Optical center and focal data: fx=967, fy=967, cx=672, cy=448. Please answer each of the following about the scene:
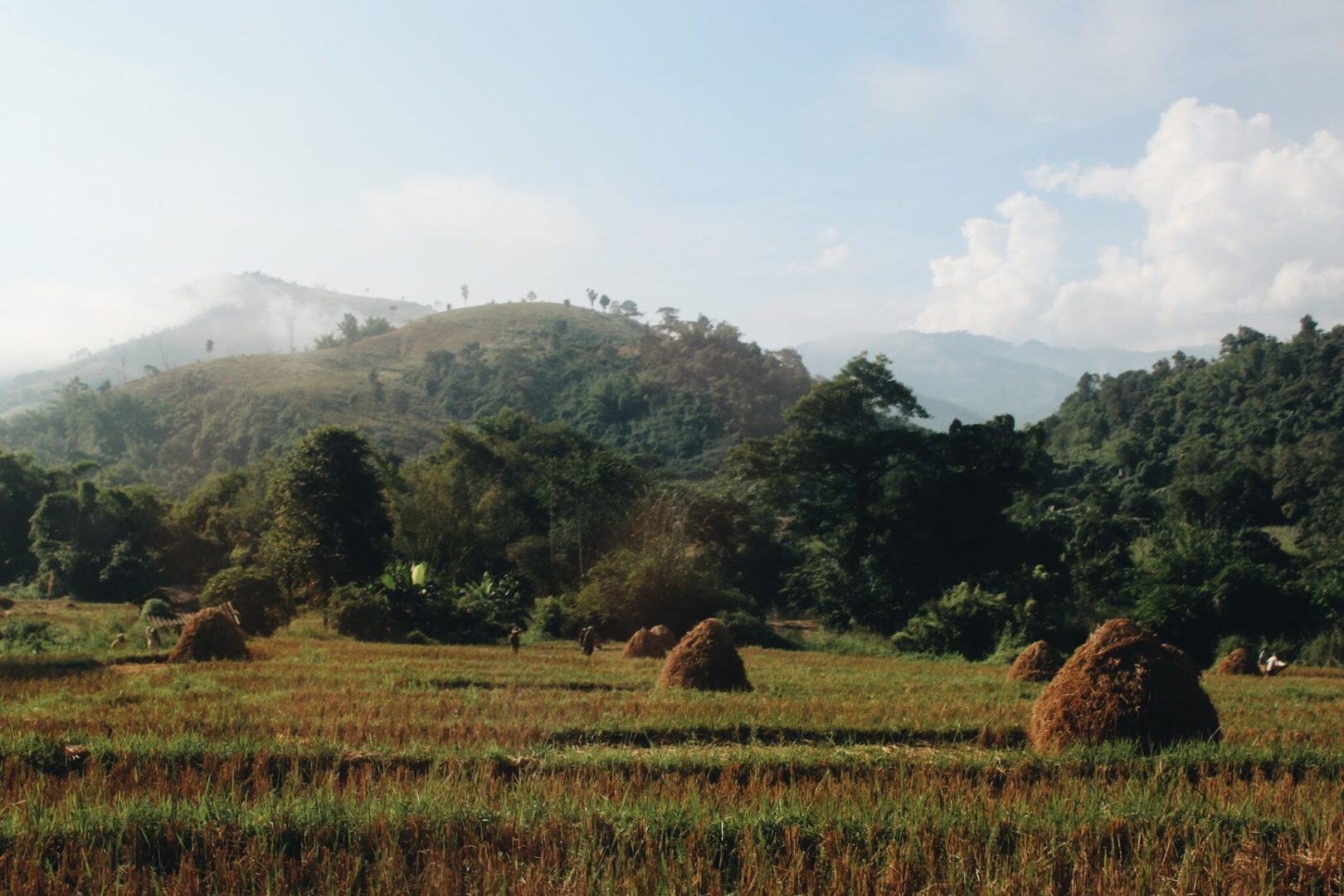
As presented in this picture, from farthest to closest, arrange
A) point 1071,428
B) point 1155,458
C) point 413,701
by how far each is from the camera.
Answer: point 1071,428 → point 1155,458 → point 413,701

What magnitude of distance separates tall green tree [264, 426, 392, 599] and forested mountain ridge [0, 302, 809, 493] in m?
40.4

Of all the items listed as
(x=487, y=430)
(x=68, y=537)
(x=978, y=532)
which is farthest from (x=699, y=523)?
(x=68, y=537)

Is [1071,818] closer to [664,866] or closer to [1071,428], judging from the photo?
[664,866]

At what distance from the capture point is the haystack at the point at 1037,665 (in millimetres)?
19297

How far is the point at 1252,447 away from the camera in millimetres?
53469

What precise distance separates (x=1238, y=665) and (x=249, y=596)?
27169 mm

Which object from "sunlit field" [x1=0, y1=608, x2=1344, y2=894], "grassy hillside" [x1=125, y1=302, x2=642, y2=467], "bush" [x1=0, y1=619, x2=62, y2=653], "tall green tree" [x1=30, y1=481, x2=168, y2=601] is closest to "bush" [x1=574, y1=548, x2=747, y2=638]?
"bush" [x1=0, y1=619, x2=62, y2=653]

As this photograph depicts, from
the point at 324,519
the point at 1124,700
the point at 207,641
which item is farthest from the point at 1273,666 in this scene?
the point at 324,519

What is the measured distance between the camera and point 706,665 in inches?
620

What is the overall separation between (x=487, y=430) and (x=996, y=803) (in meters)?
49.8

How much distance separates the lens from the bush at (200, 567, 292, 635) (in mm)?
27766

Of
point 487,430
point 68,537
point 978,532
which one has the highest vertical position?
point 487,430

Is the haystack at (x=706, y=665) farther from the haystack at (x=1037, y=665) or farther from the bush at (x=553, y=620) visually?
the bush at (x=553, y=620)

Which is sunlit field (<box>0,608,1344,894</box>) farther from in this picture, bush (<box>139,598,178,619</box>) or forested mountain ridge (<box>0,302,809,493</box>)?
forested mountain ridge (<box>0,302,809,493</box>)
